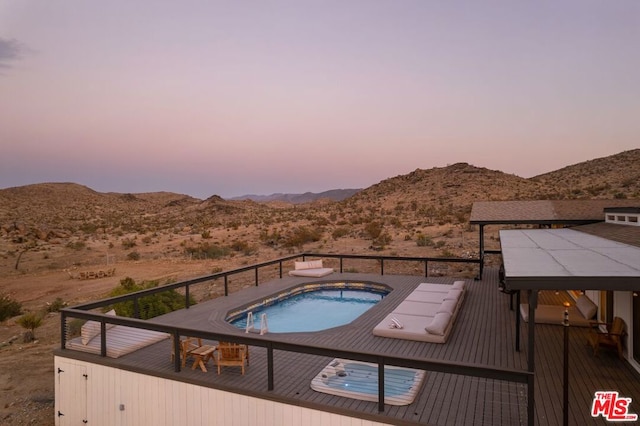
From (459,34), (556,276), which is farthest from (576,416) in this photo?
(459,34)

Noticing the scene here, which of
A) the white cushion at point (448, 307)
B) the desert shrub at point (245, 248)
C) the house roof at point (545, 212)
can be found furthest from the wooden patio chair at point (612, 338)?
the desert shrub at point (245, 248)

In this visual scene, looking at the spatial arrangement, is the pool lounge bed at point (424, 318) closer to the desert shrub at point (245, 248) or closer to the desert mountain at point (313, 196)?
the desert shrub at point (245, 248)

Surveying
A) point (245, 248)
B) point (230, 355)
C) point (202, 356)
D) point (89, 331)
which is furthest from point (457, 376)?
point (245, 248)

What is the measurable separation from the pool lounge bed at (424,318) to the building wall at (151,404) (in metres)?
3.02

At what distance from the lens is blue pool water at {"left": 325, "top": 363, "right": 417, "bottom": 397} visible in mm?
5094

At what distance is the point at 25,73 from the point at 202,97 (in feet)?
27.6

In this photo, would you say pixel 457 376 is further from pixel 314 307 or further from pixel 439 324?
pixel 314 307

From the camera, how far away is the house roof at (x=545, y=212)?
35.8 feet

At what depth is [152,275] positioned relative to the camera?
60.1ft

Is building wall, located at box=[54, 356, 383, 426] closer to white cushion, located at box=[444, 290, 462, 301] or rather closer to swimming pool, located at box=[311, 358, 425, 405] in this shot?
swimming pool, located at box=[311, 358, 425, 405]

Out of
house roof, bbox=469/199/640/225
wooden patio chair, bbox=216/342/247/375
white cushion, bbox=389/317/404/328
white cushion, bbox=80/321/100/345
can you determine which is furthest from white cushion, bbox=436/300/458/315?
white cushion, bbox=80/321/100/345

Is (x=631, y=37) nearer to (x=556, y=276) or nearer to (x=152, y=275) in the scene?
(x=556, y=276)

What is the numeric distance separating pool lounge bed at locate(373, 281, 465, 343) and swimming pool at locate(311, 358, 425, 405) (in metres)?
1.62

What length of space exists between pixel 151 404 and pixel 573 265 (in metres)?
6.58
